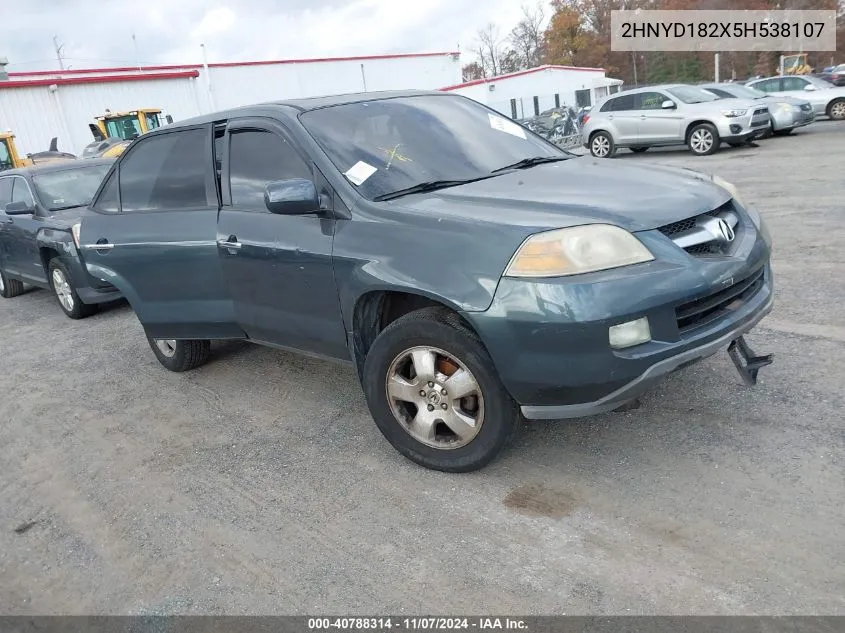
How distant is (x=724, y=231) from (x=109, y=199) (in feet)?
13.4

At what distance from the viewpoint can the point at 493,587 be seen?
99.4 inches

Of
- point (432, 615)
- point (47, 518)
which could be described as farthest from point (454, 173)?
point (47, 518)

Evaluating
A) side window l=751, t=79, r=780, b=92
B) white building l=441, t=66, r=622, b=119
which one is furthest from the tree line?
side window l=751, t=79, r=780, b=92

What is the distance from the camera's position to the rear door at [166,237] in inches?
164

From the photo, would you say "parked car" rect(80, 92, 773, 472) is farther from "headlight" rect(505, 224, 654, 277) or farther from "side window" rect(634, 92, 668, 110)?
"side window" rect(634, 92, 668, 110)

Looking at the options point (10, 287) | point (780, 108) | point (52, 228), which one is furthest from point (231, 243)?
point (780, 108)

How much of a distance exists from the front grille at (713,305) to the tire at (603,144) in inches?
566

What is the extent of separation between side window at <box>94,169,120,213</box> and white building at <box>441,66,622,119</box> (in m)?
33.8

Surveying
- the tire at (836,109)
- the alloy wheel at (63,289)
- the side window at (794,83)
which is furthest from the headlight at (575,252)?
the side window at (794,83)

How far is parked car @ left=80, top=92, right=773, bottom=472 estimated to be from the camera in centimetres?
Answer: 277

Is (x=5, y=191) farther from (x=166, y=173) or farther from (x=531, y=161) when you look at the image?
(x=531, y=161)

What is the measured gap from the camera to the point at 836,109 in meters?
19.0

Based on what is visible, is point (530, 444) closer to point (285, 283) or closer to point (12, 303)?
point (285, 283)

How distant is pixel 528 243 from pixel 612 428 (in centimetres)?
128
